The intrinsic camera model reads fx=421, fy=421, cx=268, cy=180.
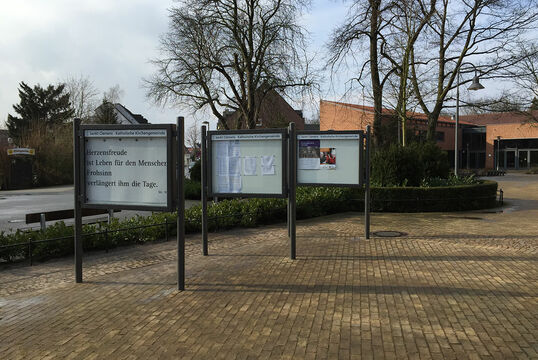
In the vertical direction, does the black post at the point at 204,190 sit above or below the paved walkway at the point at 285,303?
above

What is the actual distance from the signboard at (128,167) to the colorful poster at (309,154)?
337cm

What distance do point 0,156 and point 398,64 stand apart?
89.6ft

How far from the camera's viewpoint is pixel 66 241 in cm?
704

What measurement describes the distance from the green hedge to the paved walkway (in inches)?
15.3

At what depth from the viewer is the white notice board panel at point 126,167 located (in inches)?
209

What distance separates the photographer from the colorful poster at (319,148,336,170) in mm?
7965

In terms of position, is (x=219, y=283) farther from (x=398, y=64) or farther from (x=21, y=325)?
(x=398, y=64)

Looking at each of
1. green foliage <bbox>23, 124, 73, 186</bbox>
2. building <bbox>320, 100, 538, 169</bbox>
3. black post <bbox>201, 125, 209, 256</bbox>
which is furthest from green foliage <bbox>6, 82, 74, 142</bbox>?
black post <bbox>201, 125, 209, 256</bbox>

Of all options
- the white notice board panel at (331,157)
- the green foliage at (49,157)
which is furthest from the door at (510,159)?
the white notice board panel at (331,157)

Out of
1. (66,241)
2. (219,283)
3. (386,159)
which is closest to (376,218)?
(386,159)

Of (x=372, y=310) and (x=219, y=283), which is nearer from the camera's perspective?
(x=372, y=310)

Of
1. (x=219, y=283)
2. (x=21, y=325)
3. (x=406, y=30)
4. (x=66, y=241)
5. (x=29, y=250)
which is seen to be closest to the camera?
(x=21, y=325)

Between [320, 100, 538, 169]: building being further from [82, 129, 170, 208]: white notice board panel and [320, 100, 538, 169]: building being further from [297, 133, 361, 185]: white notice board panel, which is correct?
[82, 129, 170, 208]: white notice board panel

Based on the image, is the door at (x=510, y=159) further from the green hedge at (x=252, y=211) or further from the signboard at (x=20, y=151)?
the signboard at (x=20, y=151)
